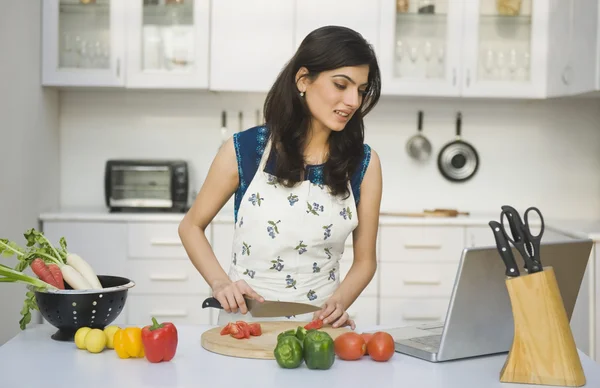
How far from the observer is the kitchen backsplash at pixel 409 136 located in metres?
4.42

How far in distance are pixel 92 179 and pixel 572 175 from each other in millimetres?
2540

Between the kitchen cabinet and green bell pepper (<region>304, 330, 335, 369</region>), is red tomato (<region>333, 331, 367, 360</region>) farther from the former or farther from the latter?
the kitchen cabinet

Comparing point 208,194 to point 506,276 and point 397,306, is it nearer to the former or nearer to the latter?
point 506,276

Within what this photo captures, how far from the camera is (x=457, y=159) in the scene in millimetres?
4441

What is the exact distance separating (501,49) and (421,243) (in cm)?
105

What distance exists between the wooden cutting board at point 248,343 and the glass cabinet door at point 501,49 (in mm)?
2469

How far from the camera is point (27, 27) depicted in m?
3.85

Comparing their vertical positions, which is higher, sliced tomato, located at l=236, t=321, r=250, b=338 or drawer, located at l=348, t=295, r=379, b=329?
sliced tomato, located at l=236, t=321, r=250, b=338

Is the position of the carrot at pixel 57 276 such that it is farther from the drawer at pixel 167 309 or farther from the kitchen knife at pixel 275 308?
the drawer at pixel 167 309

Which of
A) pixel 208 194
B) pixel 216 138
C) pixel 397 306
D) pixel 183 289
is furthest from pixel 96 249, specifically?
pixel 208 194

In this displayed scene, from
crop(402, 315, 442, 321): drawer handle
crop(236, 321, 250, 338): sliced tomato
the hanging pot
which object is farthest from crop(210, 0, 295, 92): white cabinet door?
crop(236, 321, 250, 338): sliced tomato

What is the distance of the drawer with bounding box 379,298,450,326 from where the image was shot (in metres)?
3.98

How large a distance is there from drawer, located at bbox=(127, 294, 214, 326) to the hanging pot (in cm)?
136

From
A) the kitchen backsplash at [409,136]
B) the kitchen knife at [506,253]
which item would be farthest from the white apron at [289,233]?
the kitchen backsplash at [409,136]
